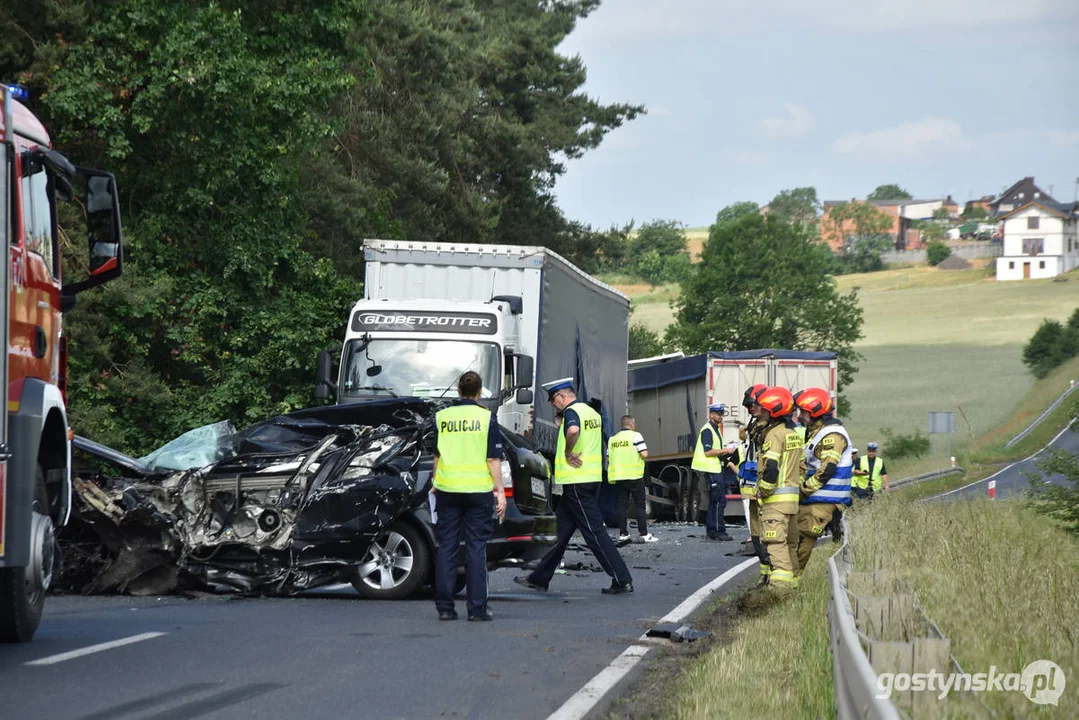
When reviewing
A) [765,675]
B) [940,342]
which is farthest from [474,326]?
[940,342]

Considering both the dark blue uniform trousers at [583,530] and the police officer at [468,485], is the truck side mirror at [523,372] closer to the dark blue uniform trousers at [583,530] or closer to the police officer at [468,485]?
the dark blue uniform trousers at [583,530]

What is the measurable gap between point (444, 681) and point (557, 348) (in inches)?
524

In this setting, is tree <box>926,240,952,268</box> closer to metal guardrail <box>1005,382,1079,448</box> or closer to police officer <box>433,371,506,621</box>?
metal guardrail <box>1005,382,1079,448</box>

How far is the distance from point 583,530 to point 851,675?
7766 millimetres

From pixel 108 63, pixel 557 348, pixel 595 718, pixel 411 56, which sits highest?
pixel 411 56

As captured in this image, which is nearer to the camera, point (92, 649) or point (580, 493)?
point (92, 649)

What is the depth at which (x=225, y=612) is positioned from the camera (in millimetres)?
10641

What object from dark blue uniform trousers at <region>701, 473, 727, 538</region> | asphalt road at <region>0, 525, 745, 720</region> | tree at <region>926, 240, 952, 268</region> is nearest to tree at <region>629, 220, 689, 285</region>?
tree at <region>926, 240, 952, 268</region>

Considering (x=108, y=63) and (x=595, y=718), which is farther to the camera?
(x=108, y=63)

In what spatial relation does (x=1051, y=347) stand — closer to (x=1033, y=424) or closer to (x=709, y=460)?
(x=1033, y=424)

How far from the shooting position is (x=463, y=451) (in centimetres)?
1056

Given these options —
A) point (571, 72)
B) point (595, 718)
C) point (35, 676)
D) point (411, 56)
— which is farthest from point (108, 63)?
point (571, 72)

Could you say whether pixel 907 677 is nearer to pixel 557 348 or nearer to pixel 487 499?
pixel 487 499

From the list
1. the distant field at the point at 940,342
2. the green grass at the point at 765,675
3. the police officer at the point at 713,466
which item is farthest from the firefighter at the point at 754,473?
the distant field at the point at 940,342
